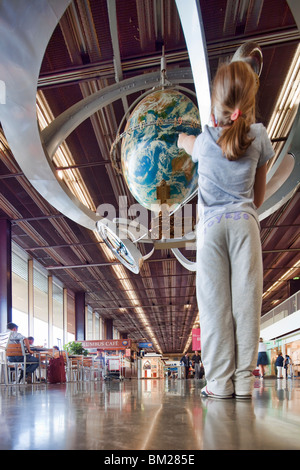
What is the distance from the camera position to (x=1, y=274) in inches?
430

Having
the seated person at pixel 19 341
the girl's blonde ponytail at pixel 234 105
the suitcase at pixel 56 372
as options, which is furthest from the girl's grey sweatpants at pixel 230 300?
the suitcase at pixel 56 372

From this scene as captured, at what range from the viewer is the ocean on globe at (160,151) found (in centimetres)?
282

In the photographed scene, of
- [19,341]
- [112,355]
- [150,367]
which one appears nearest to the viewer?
[19,341]

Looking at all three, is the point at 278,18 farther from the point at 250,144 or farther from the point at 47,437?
the point at 47,437

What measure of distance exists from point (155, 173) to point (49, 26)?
1.16 meters

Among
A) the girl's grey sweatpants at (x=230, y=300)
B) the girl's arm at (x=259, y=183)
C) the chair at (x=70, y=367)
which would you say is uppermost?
the girl's arm at (x=259, y=183)

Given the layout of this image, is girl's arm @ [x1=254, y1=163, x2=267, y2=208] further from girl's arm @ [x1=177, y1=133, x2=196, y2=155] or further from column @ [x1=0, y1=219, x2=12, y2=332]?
column @ [x1=0, y1=219, x2=12, y2=332]

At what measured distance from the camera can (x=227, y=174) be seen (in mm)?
1797

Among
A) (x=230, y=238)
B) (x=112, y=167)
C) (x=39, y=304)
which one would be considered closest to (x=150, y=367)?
(x=39, y=304)

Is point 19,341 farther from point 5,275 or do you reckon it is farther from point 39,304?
point 39,304

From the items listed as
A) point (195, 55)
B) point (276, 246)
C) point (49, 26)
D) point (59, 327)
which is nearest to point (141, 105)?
point (195, 55)

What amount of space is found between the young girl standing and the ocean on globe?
94 centimetres

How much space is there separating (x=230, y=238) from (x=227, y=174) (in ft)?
0.98

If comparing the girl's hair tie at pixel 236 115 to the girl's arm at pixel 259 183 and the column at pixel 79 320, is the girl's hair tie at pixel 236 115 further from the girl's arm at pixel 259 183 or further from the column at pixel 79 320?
the column at pixel 79 320
